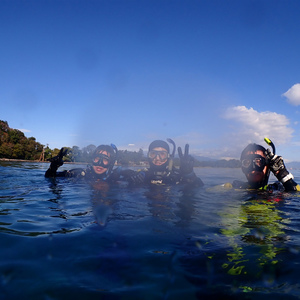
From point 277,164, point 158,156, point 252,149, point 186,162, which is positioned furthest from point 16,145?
point 277,164

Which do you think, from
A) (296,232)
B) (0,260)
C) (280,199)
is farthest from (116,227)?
(280,199)

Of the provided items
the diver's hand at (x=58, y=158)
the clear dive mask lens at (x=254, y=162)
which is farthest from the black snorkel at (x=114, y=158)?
the clear dive mask lens at (x=254, y=162)

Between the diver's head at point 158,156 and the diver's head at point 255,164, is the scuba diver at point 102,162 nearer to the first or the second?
the diver's head at point 158,156

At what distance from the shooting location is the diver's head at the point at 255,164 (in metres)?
6.94

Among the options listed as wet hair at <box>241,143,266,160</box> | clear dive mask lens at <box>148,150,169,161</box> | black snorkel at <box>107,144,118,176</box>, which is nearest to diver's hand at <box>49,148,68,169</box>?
black snorkel at <box>107,144,118,176</box>

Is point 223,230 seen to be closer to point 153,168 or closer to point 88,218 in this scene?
point 88,218

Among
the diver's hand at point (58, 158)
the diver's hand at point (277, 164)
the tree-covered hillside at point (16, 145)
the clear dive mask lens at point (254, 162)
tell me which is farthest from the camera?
the tree-covered hillside at point (16, 145)

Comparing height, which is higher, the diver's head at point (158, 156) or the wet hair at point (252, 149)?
the wet hair at point (252, 149)

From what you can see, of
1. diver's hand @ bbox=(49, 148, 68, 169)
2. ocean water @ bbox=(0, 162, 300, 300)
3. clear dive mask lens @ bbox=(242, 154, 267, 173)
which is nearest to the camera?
ocean water @ bbox=(0, 162, 300, 300)

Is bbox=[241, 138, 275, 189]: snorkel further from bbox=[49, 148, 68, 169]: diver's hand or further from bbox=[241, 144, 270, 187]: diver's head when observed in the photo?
bbox=[49, 148, 68, 169]: diver's hand

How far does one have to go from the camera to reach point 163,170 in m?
8.74

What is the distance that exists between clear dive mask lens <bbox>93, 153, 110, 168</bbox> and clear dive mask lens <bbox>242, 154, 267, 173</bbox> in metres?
5.02

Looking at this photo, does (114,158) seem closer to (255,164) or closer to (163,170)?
(163,170)

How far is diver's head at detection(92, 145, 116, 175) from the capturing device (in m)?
8.59
